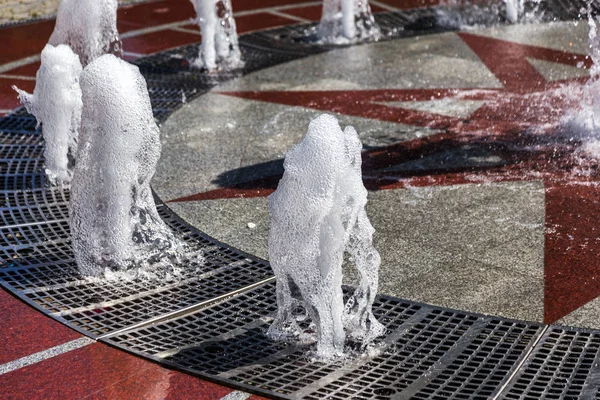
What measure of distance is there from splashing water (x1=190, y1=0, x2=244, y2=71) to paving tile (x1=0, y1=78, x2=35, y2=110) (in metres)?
1.14

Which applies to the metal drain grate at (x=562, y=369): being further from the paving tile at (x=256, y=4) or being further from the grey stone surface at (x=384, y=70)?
the paving tile at (x=256, y=4)

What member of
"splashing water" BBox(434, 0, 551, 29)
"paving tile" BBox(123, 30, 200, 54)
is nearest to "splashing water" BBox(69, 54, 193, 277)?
"paving tile" BBox(123, 30, 200, 54)

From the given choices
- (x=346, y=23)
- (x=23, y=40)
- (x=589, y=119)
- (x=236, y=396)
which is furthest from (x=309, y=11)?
(x=236, y=396)

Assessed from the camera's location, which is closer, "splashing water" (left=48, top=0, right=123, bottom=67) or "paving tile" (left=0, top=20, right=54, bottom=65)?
"splashing water" (left=48, top=0, right=123, bottom=67)

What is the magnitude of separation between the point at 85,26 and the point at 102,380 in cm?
335

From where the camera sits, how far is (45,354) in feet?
10.7

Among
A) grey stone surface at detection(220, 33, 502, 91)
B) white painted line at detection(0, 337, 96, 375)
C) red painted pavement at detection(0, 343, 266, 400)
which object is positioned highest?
grey stone surface at detection(220, 33, 502, 91)

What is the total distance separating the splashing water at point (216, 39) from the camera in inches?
270

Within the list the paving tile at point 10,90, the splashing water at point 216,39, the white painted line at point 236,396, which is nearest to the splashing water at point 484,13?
the splashing water at point 216,39

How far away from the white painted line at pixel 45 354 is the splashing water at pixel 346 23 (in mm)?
4480

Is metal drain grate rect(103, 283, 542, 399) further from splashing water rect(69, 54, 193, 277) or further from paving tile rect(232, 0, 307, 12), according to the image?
paving tile rect(232, 0, 307, 12)

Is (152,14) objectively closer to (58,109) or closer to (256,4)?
(256,4)

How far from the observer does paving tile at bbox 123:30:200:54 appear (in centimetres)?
730

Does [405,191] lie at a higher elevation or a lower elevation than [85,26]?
lower
